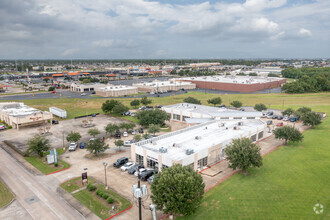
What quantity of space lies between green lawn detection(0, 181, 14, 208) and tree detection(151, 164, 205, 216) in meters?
20.6

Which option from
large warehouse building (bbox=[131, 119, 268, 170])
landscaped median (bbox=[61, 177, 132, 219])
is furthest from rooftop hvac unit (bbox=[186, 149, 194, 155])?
landscaped median (bbox=[61, 177, 132, 219])

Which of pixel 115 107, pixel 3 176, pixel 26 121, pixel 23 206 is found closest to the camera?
pixel 23 206

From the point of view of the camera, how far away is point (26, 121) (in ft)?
214

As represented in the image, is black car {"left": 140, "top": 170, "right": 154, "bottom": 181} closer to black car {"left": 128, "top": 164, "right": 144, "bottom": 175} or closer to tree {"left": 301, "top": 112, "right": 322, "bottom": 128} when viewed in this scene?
black car {"left": 128, "top": 164, "right": 144, "bottom": 175}

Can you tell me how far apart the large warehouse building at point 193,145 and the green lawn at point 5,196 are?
1907 centimetres

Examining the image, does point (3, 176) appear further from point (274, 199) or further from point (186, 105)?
point (186, 105)

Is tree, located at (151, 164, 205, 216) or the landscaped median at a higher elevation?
tree, located at (151, 164, 205, 216)

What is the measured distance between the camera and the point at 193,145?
42.6 meters

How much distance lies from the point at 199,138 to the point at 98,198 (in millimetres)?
22293

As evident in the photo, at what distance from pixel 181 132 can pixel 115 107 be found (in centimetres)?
3506

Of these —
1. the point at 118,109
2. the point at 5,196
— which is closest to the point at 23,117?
the point at 118,109

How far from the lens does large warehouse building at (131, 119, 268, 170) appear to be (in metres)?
37.6

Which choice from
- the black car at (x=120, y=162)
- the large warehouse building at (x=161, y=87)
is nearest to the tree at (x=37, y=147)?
the black car at (x=120, y=162)

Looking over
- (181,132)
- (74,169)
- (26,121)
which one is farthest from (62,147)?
(181,132)
